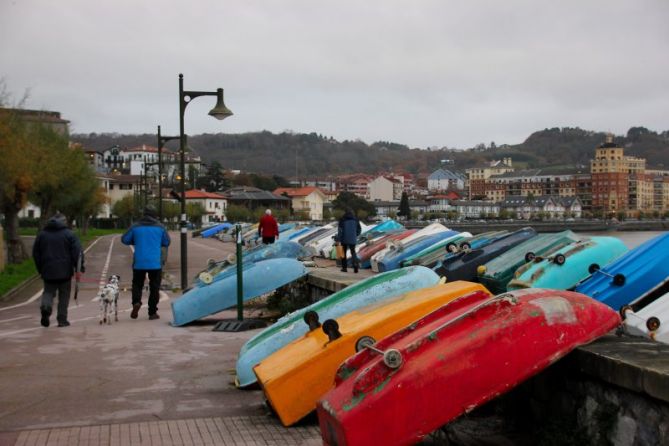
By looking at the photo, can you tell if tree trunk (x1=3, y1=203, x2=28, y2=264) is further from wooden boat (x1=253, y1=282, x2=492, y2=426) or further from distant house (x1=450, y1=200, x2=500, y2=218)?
distant house (x1=450, y1=200, x2=500, y2=218)

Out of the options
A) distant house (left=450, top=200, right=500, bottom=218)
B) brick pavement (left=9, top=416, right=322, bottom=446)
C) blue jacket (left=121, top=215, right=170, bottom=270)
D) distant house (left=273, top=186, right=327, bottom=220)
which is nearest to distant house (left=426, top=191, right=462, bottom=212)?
distant house (left=450, top=200, right=500, bottom=218)

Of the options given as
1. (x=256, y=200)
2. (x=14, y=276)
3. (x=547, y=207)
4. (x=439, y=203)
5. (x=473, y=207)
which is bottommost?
(x=473, y=207)

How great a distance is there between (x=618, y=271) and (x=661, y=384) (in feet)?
17.6

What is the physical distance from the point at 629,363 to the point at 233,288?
8.16 m

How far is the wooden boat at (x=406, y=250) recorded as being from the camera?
1917 centimetres

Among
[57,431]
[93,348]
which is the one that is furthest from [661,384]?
[93,348]

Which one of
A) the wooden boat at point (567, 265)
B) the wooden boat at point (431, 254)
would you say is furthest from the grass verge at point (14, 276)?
the wooden boat at point (567, 265)

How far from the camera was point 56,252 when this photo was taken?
12117 millimetres

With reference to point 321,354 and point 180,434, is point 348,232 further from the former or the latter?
point 180,434

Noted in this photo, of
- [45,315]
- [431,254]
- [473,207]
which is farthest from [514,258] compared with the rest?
[473,207]

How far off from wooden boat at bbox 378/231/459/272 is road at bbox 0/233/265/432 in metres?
6.54

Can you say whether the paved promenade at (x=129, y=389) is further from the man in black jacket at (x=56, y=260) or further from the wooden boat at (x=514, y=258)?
the wooden boat at (x=514, y=258)

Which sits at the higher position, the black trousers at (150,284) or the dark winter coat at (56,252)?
the dark winter coat at (56,252)

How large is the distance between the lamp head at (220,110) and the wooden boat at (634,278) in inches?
398
